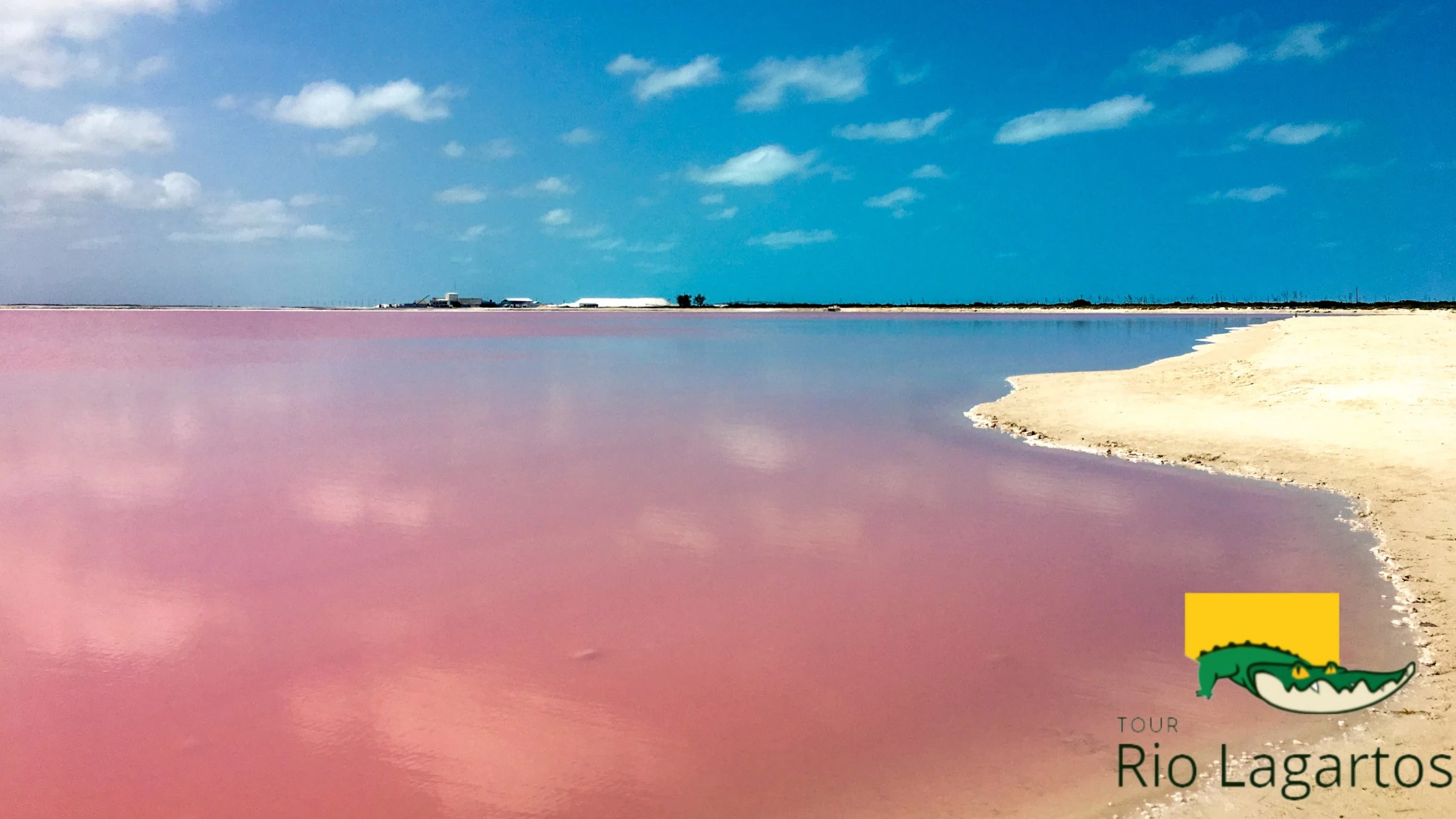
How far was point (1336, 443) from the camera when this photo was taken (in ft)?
39.3

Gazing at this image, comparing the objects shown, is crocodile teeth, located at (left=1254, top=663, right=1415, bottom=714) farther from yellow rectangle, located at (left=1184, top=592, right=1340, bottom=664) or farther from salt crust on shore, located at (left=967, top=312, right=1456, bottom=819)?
yellow rectangle, located at (left=1184, top=592, right=1340, bottom=664)

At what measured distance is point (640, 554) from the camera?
8.16 m

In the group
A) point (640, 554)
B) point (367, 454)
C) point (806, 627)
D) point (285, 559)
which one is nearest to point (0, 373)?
point (367, 454)

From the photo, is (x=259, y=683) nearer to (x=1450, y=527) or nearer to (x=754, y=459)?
(x=754, y=459)

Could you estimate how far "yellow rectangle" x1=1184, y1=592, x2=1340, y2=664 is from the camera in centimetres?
609

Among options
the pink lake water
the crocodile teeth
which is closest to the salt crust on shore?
the crocodile teeth

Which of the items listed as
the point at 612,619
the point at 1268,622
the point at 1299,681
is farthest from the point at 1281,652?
the point at 612,619

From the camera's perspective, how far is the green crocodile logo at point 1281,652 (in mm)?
5141

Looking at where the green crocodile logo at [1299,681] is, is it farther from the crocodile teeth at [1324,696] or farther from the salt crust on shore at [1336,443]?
the salt crust on shore at [1336,443]

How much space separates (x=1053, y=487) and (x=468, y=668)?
816 centimetres

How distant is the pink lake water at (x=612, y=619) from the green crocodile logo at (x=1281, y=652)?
17cm

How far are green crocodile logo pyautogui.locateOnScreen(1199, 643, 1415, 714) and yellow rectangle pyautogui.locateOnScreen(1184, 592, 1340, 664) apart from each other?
200mm

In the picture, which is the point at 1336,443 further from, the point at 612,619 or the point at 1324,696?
the point at 612,619

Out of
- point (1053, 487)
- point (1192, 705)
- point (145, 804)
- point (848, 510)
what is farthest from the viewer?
point (1053, 487)
